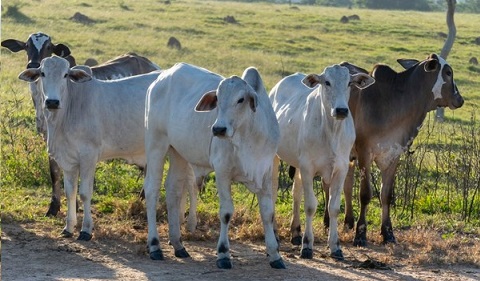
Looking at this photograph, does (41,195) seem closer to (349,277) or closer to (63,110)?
(63,110)

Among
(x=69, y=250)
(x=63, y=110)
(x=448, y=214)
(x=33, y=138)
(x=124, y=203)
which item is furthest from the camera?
(x=33, y=138)

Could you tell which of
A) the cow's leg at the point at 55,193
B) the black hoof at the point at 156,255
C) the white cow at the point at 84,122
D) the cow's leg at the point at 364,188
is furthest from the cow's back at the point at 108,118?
the cow's leg at the point at 364,188

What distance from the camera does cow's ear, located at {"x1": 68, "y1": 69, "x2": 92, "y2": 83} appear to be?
9.96 m

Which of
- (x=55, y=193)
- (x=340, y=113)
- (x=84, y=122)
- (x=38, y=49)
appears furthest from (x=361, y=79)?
(x=38, y=49)

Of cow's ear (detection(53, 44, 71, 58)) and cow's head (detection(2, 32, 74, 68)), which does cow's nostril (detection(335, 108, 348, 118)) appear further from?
cow's ear (detection(53, 44, 71, 58))

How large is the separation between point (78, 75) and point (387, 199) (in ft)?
10.9

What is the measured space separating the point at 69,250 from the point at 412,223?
13.1 feet

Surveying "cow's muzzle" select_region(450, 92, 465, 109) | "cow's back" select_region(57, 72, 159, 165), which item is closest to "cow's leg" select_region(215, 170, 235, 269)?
"cow's back" select_region(57, 72, 159, 165)

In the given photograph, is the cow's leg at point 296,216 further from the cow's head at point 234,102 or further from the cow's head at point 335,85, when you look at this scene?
the cow's head at point 234,102

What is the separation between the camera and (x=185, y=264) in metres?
8.74

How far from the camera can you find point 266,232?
8547 mm

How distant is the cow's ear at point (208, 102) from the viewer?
8492mm

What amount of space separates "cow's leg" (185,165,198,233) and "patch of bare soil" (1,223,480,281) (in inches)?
7.9

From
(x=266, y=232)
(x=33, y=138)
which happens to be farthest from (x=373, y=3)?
(x=266, y=232)
